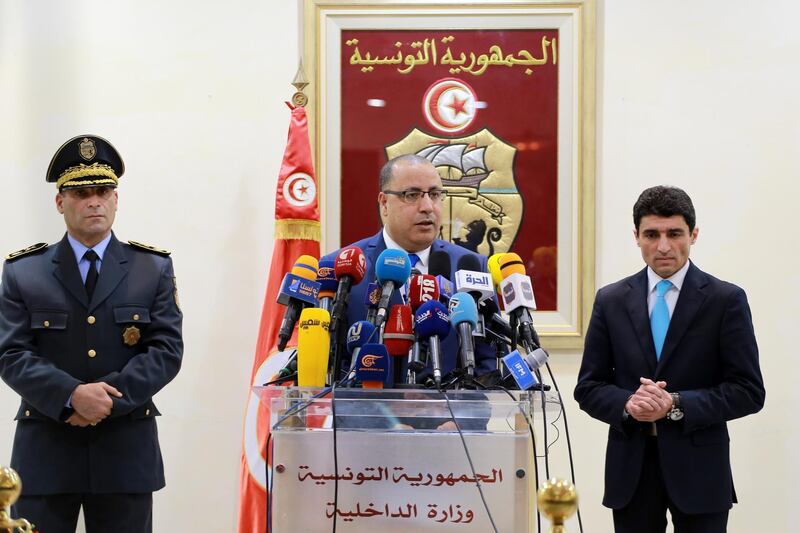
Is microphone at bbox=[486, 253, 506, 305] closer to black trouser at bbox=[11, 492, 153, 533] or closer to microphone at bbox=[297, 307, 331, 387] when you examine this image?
microphone at bbox=[297, 307, 331, 387]

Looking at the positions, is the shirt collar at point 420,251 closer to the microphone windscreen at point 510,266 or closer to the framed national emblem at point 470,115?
the microphone windscreen at point 510,266

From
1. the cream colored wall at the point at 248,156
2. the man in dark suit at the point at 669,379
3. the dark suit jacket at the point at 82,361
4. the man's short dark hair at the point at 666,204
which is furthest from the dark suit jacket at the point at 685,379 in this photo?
the cream colored wall at the point at 248,156

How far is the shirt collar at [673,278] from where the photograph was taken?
255 cm

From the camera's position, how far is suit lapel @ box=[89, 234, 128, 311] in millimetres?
2713

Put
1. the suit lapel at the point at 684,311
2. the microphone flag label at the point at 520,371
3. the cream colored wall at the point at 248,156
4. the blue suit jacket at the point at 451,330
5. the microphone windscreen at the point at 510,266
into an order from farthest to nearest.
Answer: the cream colored wall at the point at 248,156
the suit lapel at the point at 684,311
the blue suit jacket at the point at 451,330
the microphone windscreen at the point at 510,266
the microphone flag label at the point at 520,371

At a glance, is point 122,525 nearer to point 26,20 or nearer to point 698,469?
point 698,469

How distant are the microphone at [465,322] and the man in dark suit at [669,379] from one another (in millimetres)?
718

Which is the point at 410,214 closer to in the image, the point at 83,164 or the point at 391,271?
the point at 391,271

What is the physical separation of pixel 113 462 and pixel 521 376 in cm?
141

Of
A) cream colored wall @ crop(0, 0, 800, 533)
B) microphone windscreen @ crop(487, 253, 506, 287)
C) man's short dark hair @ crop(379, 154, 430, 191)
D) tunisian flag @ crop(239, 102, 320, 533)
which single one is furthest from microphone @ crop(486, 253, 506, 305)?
cream colored wall @ crop(0, 0, 800, 533)

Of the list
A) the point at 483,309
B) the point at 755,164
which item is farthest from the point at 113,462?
the point at 755,164

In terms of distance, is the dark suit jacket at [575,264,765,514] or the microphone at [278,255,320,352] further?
the dark suit jacket at [575,264,765,514]

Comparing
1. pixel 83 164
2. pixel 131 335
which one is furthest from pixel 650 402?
pixel 83 164

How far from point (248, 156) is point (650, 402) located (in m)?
2.27
